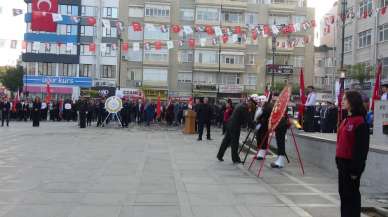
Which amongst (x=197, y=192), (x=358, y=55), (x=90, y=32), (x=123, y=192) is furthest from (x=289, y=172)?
(x=90, y=32)

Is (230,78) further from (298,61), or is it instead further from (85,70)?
(85,70)

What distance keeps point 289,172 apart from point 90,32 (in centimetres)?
6336

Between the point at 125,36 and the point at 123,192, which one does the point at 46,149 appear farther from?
the point at 125,36

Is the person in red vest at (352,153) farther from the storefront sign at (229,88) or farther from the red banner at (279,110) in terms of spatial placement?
the storefront sign at (229,88)

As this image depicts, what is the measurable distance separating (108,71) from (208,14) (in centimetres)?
1484

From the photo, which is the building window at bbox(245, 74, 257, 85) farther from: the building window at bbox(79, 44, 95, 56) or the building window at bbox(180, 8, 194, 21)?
the building window at bbox(79, 44, 95, 56)

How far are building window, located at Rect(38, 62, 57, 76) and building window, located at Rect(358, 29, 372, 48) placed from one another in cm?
3881

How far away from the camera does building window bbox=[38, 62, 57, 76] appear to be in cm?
7394

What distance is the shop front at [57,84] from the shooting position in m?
73.3

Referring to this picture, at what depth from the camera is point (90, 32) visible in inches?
2881

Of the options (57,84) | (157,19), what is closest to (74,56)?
(57,84)

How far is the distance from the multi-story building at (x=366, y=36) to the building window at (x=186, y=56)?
1899 centimetres

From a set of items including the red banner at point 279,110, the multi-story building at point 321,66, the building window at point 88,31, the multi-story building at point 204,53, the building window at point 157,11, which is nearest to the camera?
the red banner at point 279,110

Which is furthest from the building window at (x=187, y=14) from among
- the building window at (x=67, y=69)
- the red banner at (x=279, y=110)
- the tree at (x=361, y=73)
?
the red banner at (x=279, y=110)
